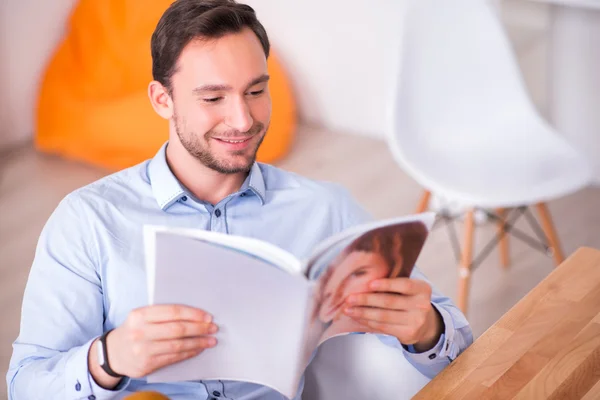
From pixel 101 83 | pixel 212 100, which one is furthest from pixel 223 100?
pixel 101 83

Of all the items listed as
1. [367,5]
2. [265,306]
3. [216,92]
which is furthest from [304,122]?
[265,306]

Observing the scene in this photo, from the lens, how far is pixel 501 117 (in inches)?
117

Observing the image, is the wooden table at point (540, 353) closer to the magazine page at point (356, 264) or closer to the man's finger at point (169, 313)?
the magazine page at point (356, 264)

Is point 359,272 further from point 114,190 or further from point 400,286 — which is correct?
point 114,190

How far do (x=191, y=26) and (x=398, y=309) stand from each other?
579 mm

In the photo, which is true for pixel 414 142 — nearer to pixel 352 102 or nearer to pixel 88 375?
pixel 352 102

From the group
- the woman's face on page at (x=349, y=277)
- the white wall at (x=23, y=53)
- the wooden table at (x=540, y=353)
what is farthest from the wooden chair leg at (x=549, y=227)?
the white wall at (x=23, y=53)

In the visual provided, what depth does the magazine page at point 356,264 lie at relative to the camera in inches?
47.3

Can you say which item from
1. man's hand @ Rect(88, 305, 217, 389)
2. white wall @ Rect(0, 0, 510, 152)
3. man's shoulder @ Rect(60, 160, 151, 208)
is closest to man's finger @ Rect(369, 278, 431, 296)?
man's hand @ Rect(88, 305, 217, 389)

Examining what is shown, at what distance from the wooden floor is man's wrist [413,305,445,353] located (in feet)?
4.21

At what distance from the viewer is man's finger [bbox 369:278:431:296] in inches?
51.4

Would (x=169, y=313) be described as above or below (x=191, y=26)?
below

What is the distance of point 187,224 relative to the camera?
5.10 feet

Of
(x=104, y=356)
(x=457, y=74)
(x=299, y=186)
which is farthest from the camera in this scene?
(x=457, y=74)
